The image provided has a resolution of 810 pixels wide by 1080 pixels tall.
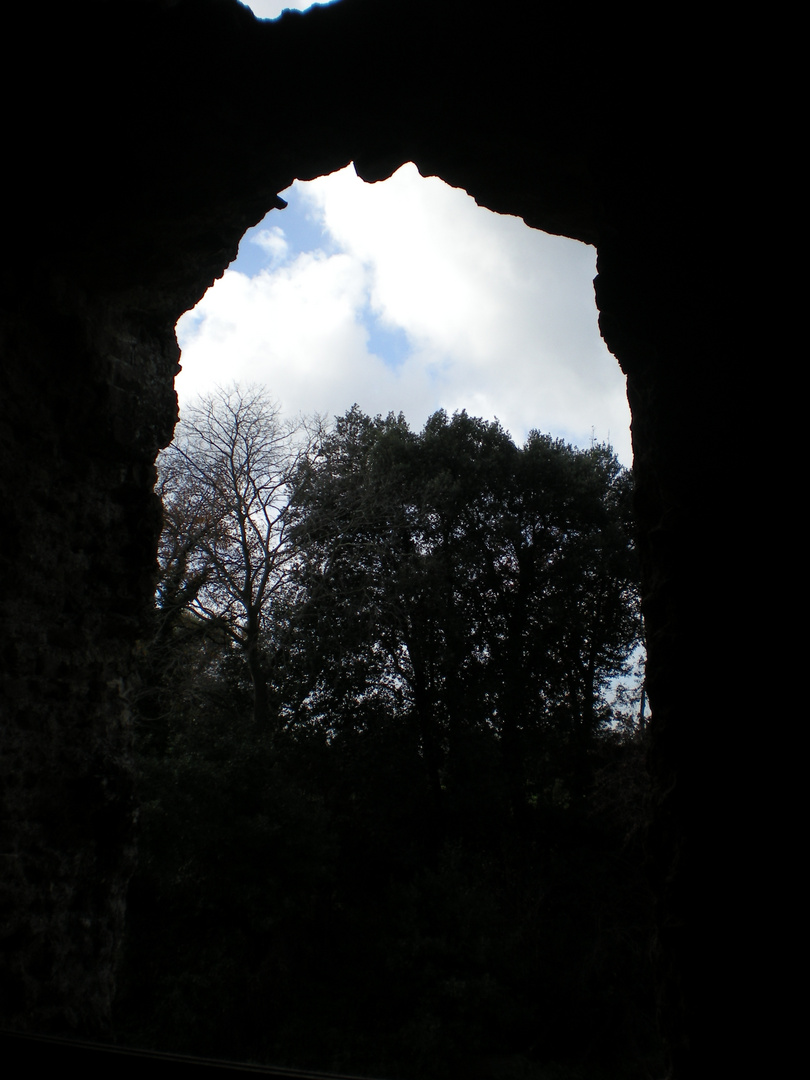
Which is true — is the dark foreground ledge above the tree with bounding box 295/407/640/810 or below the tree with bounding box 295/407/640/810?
below

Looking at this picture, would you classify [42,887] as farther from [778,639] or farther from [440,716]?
[440,716]

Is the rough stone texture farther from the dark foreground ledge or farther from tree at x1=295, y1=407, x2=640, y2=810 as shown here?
tree at x1=295, y1=407, x2=640, y2=810

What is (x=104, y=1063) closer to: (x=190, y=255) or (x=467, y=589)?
(x=190, y=255)

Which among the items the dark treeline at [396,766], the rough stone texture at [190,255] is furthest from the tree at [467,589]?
the rough stone texture at [190,255]

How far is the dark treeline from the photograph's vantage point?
7.81 metres

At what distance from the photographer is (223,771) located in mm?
8359

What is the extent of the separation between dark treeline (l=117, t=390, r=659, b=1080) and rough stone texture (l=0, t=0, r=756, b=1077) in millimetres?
5005

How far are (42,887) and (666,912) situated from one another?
6.70 ft

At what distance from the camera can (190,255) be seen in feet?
10.8

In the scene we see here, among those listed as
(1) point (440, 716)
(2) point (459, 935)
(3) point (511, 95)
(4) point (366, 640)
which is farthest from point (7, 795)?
(1) point (440, 716)

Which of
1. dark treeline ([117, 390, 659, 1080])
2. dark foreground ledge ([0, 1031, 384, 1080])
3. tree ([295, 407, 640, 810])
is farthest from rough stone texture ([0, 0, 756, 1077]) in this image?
tree ([295, 407, 640, 810])

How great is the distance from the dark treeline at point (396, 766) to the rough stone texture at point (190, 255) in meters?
5.00

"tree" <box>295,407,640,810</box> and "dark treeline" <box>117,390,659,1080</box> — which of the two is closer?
"dark treeline" <box>117,390,659,1080</box>

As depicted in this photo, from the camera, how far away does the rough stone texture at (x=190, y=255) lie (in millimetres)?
2029
